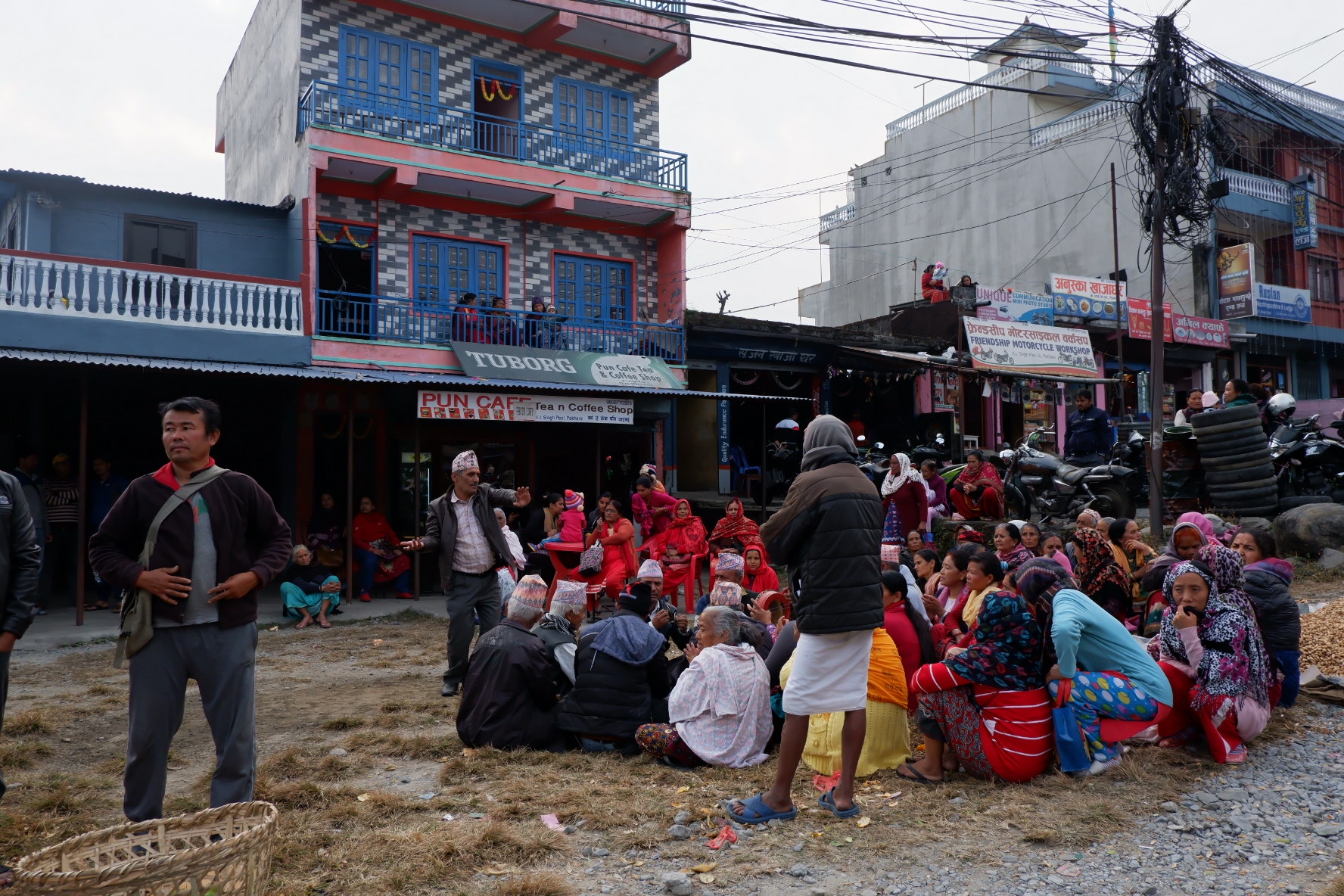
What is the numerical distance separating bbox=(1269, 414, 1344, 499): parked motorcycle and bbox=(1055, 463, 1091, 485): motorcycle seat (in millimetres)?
2125

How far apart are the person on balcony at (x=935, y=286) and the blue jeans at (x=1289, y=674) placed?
49.8ft

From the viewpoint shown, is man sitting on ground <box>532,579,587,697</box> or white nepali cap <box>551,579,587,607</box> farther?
white nepali cap <box>551,579,587,607</box>

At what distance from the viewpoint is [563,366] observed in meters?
14.3

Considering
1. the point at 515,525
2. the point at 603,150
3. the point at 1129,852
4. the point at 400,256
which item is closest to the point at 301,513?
the point at 515,525

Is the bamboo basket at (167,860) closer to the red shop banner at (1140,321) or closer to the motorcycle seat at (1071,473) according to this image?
the motorcycle seat at (1071,473)

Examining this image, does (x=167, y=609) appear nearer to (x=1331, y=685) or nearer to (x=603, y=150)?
(x=1331, y=685)

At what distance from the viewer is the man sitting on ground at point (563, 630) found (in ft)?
17.7

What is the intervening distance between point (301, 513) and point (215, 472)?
10.1 metres

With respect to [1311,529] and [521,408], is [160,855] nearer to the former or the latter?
[521,408]

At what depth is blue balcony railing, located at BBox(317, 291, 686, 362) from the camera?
13.5m

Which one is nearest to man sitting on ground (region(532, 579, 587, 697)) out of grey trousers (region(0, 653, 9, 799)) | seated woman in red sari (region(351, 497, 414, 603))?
grey trousers (region(0, 653, 9, 799))

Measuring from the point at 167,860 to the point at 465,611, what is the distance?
400 cm

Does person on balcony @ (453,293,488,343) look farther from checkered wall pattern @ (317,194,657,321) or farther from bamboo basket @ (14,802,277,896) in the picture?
bamboo basket @ (14,802,277,896)

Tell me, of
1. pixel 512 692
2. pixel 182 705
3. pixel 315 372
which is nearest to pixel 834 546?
pixel 512 692
